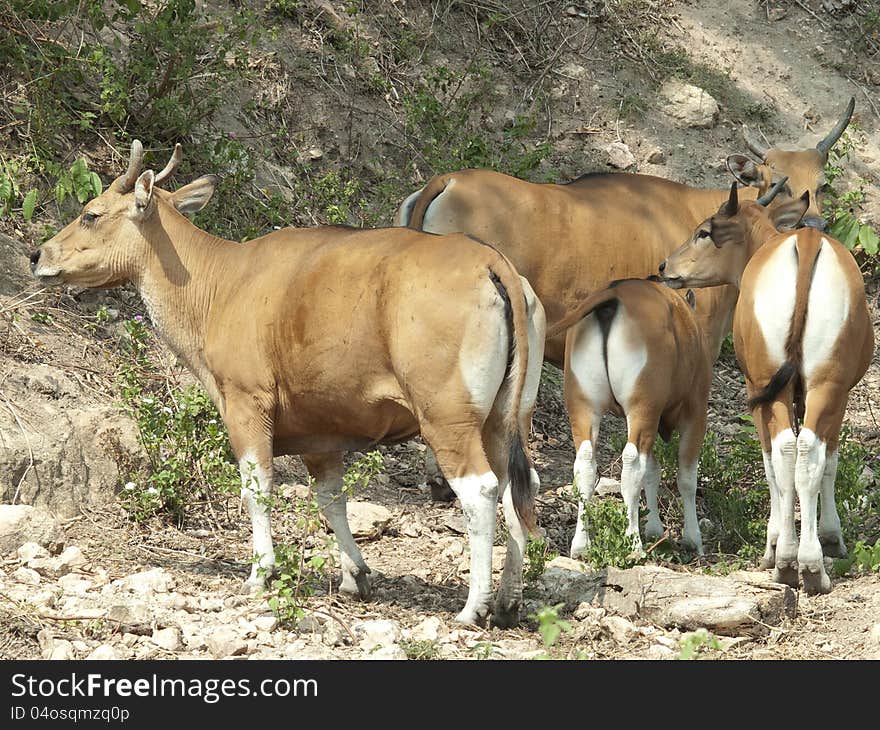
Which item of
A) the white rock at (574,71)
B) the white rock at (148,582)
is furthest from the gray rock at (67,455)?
the white rock at (574,71)

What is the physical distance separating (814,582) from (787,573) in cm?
18

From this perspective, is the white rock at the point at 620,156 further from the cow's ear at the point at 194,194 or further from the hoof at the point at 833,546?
the cow's ear at the point at 194,194

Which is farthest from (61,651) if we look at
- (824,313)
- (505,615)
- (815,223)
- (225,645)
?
(815,223)

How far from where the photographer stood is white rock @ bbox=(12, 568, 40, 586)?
25.7 feet

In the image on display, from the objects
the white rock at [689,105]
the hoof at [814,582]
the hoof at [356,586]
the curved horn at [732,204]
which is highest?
the white rock at [689,105]

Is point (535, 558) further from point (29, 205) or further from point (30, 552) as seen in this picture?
point (29, 205)

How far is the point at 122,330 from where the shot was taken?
10.8 m

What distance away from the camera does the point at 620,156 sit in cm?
1534

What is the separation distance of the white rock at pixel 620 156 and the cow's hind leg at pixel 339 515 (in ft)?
25.4

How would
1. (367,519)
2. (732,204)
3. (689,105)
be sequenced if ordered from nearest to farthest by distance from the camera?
1. (367,519)
2. (732,204)
3. (689,105)

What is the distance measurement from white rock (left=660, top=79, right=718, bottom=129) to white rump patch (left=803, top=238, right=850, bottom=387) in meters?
7.87

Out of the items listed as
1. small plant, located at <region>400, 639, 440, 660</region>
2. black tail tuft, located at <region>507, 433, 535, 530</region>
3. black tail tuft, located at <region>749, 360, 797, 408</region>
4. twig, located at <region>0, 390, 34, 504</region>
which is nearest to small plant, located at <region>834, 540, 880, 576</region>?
black tail tuft, located at <region>749, 360, 797, 408</region>

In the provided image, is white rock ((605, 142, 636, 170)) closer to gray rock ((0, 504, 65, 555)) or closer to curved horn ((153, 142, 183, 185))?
curved horn ((153, 142, 183, 185))

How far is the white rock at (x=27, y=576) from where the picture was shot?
784cm
